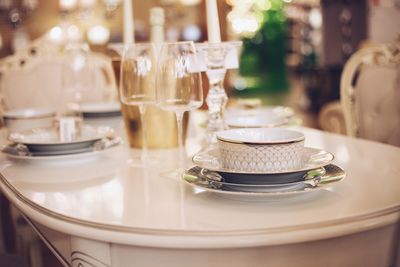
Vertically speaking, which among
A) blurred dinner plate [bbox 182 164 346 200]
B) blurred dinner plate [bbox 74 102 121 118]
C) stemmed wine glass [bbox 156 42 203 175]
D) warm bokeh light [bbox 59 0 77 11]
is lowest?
blurred dinner plate [bbox 182 164 346 200]

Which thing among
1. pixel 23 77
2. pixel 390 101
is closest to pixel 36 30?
pixel 23 77

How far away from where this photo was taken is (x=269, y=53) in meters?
12.9

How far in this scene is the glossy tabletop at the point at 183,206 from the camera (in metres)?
0.84

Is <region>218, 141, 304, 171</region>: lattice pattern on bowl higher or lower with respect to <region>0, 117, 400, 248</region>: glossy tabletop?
higher

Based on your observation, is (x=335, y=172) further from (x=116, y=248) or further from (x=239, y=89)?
(x=239, y=89)

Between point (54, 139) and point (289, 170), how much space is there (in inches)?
33.2

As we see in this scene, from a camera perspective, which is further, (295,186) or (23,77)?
(23,77)

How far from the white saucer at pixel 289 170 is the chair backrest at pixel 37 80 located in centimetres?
177

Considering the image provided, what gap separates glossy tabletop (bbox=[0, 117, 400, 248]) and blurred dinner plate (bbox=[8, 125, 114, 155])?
66mm

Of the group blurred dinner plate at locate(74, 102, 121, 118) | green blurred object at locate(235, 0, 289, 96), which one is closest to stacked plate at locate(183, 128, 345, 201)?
blurred dinner plate at locate(74, 102, 121, 118)

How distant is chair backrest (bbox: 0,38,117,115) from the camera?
2867 mm

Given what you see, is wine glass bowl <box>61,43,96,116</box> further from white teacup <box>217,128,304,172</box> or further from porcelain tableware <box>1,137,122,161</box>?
white teacup <box>217,128,304,172</box>

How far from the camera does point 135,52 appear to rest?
135 centimetres

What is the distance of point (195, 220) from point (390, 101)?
4.26ft
